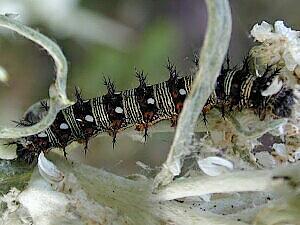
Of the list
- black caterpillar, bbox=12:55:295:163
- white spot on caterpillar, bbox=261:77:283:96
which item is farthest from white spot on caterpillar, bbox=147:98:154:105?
white spot on caterpillar, bbox=261:77:283:96

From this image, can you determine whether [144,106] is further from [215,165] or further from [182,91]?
[215,165]

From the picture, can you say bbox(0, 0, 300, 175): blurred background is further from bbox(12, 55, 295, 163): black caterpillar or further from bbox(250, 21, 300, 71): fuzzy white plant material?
bbox(250, 21, 300, 71): fuzzy white plant material

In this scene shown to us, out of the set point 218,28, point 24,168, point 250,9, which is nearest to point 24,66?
point 250,9

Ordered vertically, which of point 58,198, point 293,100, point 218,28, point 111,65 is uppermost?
point 111,65

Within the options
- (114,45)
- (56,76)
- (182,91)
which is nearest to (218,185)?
(56,76)

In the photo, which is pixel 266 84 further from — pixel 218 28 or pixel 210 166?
pixel 218 28

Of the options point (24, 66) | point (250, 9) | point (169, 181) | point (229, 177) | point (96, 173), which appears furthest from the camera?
point (250, 9)

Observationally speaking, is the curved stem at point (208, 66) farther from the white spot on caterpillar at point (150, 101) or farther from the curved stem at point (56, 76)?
the white spot on caterpillar at point (150, 101)
